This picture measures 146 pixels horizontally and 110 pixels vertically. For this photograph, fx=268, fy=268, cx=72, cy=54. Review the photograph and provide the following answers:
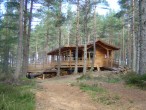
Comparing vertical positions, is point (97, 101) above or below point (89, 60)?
below

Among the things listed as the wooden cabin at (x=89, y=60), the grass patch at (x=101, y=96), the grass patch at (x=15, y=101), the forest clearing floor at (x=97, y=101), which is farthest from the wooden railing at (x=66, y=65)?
the grass patch at (x=15, y=101)

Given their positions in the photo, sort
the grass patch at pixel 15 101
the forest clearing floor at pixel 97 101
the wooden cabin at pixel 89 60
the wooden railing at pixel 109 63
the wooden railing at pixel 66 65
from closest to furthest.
A: the grass patch at pixel 15 101
the forest clearing floor at pixel 97 101
the wooden railing at pixel 66 65
the wooden cabin at pixel 89 60
the wooden railing at pixel 109 63

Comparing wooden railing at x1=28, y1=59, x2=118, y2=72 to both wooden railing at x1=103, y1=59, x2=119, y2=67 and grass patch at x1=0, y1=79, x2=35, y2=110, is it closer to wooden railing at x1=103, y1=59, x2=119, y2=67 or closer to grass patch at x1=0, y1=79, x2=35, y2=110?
wooden railing at x1=103, y1=59, x2=119, y2=67

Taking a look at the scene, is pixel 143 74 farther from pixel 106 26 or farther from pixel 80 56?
pixel 106 26

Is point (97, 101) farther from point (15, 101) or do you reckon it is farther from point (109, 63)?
point (109, 63)

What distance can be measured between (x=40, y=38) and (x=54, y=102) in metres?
57.2

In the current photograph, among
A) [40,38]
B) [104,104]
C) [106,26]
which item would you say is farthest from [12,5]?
[40,38]

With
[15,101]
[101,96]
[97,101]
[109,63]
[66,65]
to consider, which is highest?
[109,63]

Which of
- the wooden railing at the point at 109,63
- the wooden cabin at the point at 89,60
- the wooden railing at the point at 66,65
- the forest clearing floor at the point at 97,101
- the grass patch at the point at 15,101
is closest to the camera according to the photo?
the grass patch at the point at 15,101

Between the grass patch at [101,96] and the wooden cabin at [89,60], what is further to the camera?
the wooden cabin at [89,60]

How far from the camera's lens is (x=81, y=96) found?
1270 cm

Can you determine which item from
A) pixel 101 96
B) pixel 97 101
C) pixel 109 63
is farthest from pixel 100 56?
pixel 97 101

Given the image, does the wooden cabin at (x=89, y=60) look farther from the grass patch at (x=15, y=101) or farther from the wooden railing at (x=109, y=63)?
the grass patch at (x=15, y=101)

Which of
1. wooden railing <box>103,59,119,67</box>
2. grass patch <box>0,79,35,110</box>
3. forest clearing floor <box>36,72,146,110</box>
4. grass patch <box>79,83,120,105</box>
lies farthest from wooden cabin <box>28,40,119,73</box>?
grass patch <box>0,79,35,110</box>
